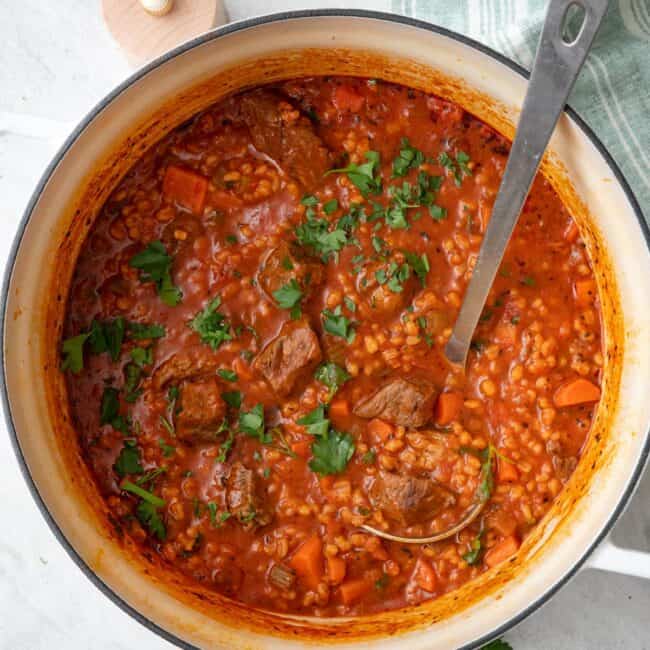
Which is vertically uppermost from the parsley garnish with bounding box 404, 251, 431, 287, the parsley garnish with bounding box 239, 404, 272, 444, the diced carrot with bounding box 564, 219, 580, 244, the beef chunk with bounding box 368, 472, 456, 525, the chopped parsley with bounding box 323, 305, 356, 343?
the diced carrot with bounding box 564, 219, 580, 244

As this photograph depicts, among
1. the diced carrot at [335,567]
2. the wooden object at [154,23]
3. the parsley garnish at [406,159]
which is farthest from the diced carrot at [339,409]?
the wooden object at [154,23]

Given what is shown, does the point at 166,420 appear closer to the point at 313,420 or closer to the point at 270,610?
the point at 313,420

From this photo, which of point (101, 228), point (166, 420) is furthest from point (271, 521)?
point (101, 228)

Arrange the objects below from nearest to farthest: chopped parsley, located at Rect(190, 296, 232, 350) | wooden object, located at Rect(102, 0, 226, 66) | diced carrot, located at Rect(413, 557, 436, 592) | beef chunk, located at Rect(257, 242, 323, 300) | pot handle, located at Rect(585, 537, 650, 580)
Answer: pot handle, located at Rect(585, 537, 650, 580), beef chunk, located at Rect(257, 242, 323, 300), chopped parsley, located at Rect(190, 296, 232, 350), diced carrot, located at Rect(413, 557, 436, 592), wooden object, located at Rect(102, 0, 226, 66)

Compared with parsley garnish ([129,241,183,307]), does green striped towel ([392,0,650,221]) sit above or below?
above

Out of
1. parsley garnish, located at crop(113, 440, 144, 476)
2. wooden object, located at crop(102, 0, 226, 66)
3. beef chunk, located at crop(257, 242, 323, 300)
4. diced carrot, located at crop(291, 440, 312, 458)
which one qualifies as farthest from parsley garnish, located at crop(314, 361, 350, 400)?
wooden object, located at crop(102, 0, 226, 66)

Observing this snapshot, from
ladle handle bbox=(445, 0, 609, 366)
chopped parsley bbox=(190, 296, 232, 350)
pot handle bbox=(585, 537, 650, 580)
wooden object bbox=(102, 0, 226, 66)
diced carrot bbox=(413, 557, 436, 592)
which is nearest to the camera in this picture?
ladle handle bbox=(445, 0, 609, 366)

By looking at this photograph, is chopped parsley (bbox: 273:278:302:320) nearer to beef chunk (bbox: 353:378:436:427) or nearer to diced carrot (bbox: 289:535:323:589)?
beef chunk (bbox: 353:378:436:427)
